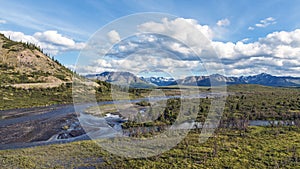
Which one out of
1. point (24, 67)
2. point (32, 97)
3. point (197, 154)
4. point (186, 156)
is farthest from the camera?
point (24, 67)

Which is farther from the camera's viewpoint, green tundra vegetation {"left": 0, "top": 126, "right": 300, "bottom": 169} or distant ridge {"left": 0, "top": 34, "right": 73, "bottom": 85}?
distant ridge {"left": 0, "top": 34, "right": 73, "bottom": 85}

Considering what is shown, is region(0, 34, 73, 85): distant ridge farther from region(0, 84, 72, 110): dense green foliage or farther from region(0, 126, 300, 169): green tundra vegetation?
region(0, 126, 300, 169): green tundra vegetation

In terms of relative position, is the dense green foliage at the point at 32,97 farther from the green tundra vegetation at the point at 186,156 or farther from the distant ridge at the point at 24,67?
the green tundra vegetation at the point at 186,156

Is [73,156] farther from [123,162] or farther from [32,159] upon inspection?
[123,162]

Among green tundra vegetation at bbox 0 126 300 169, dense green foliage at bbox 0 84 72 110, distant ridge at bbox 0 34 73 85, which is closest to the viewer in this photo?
green tundra vegetation at bbox 0 126 300 169

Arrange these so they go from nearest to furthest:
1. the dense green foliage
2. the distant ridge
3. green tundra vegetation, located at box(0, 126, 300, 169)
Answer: green tundra vegetation, located at box(0, 126, 300, 169)
the dense green foliage
the distant ridge

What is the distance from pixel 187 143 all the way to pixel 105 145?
12.3 meters

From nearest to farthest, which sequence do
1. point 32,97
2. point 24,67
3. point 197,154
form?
point 197,154
point 32,97
point 24,67

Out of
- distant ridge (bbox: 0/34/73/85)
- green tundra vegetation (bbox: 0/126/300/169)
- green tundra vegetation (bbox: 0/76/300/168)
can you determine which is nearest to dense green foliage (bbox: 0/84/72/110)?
distant ridge (bbox: 0/34/73/85)

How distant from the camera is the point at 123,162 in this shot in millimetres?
24969

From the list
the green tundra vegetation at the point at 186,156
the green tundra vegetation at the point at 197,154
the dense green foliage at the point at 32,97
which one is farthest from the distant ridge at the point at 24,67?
the green tundra vegetation at the point at 197,154

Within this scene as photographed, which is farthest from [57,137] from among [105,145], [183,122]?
[183,122]

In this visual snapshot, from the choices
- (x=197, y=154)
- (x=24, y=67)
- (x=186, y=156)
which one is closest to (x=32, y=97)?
(x=24, y=67)

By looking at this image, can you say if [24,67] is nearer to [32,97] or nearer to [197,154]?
[32,97]
